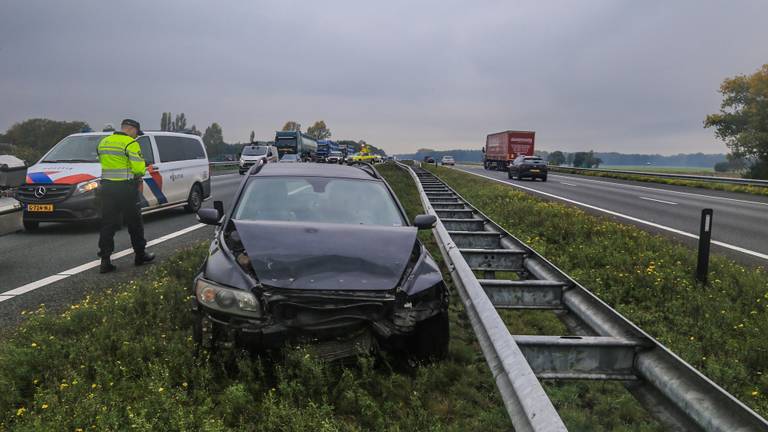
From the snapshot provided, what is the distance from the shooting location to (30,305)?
5.10 metres

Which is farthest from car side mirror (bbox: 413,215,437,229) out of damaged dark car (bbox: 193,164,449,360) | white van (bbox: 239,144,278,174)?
white van (bbox: 239,144,278,174)

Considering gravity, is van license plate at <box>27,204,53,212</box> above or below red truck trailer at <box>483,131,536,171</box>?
below

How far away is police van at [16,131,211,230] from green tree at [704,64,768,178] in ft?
144

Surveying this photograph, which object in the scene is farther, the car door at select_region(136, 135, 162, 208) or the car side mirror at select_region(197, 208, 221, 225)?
the car door at select_region(136, 135, 162, 208)

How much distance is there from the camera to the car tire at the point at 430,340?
336 centimetres

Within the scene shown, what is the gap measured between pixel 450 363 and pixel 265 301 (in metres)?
1.43

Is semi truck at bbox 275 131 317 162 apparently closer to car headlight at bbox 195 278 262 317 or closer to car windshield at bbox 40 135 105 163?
car windshield at bbox 40 135 105 163

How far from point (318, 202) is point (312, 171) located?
69cm

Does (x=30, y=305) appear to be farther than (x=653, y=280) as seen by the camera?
No

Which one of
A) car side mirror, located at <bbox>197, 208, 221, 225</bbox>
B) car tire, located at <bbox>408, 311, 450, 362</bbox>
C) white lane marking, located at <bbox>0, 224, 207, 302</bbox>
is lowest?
white lane marking, located at <bbox>0, 224, 207, 302</bbox>

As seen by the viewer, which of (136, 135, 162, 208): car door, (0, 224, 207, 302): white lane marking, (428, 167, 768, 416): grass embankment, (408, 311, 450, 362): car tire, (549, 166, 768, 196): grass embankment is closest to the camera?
(408, 311, 450, 362): car tire

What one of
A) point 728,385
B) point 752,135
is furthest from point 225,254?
point 752,135

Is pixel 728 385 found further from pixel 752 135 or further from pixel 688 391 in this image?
pixel 752 135

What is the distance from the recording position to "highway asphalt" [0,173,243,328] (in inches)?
211
